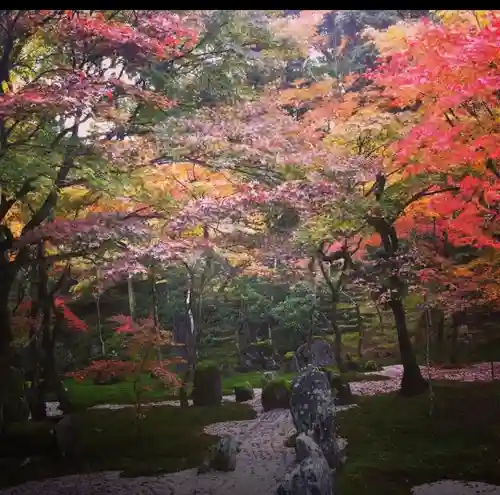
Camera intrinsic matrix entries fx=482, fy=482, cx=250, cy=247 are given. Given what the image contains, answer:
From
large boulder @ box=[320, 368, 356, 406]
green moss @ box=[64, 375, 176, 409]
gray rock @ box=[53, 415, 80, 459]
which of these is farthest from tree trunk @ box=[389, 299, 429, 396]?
gray rock @ box=[53, 415, 80, 459]

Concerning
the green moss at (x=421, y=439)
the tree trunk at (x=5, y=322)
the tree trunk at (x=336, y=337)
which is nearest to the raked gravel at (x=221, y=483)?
the green moss at (x=421, y=439)

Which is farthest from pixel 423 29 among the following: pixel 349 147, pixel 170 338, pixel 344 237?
pixel 170 338

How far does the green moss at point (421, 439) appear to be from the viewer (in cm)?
406

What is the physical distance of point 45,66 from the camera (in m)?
4.44

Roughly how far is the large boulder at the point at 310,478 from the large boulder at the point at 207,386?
113 cm

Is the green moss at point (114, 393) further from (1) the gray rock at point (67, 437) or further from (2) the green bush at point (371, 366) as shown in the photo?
(2) the green bush at point (371, 366)

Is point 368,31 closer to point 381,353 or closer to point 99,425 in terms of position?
point 381,353

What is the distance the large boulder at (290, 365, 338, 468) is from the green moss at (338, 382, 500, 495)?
187 mm

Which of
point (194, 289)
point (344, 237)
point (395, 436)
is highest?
point (344, 237)

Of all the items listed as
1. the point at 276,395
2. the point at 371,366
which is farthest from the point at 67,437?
the point at 371,366

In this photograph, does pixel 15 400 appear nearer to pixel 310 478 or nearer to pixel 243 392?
pixel 243 392

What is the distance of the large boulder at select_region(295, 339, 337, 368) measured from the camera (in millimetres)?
5039

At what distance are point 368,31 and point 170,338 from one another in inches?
148

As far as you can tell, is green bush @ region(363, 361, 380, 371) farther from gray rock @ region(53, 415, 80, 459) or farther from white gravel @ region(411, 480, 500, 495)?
gray rock @ region(53, 415, 80, 459)
